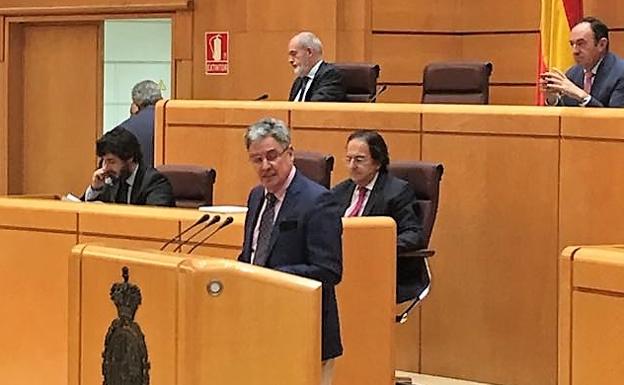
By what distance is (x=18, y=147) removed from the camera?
36.4ft

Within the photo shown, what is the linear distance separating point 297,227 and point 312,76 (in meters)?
3.53

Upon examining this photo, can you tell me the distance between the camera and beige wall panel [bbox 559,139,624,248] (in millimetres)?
5992

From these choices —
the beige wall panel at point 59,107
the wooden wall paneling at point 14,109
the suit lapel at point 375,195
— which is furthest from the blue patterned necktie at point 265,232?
the wooden wall paneling at point 14,109

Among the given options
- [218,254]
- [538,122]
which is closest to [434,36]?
[538,122]

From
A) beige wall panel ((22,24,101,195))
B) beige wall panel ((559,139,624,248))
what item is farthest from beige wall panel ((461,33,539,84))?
beige wall panel ((559,139,624,248))

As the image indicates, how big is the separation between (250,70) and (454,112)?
346 cm

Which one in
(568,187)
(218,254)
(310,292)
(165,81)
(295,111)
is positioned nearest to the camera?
(310,292)

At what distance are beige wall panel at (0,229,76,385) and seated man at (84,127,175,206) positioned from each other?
56 centimetres

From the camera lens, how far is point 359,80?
7891 millimetres

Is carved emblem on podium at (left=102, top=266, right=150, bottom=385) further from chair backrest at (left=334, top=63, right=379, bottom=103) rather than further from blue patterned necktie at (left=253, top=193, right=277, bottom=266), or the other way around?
chair backrest at (left=334, top=63, right=379, bottom=103)

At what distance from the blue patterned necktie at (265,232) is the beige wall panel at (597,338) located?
98 centimetres

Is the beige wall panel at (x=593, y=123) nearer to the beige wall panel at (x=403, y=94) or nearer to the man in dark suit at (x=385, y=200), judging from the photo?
the man in dark suit at (x=385, y=200)

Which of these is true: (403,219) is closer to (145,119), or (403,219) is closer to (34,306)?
(34,306)

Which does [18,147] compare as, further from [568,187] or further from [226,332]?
[226,332]
